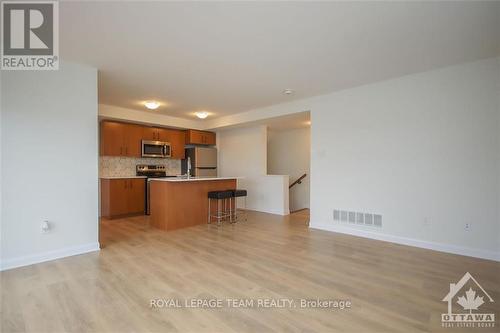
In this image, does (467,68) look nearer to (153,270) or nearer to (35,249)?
(153,270)

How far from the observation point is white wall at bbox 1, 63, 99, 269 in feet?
9.00

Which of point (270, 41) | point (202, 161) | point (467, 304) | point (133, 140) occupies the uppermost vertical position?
point (270, 41)

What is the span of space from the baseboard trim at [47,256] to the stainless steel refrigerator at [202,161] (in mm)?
3680

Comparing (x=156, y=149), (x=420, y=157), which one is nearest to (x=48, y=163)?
(x=156, y=149)

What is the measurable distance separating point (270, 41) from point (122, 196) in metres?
4.69

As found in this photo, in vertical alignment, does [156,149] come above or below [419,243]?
above

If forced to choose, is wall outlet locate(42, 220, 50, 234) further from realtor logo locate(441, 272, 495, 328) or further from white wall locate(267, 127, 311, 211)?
white wall locate(267, 127, 311, 211)

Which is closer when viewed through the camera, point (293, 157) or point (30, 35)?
point (30, 35)

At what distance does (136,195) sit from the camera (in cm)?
573

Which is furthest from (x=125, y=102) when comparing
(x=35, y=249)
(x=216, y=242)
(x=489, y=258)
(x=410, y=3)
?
(x=489, y=258)

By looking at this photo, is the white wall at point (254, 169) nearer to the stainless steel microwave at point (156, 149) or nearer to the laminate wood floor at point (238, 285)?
the stainless steel microwave at point (156, 149)

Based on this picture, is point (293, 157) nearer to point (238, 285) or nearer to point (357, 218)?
point (357, 218)

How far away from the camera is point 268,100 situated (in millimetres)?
4926

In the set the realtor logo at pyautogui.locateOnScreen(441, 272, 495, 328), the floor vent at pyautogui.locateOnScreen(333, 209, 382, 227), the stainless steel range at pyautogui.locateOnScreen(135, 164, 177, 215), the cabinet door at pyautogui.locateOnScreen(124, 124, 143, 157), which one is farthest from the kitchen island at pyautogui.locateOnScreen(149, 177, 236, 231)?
the realtor logo at pyautogui.locateOnScreen(441, 272, 495, 328)
